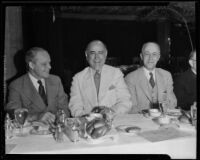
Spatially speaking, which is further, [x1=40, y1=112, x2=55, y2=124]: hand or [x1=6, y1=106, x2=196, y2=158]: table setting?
[x1=40, y1=112, x2=55, y2=124]: hand

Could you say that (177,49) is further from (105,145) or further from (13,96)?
(13,96)

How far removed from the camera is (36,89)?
82.7 inches

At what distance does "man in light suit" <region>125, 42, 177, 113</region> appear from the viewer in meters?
2.09

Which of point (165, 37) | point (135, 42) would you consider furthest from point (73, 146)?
point (165, 37)

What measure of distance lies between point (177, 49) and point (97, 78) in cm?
75

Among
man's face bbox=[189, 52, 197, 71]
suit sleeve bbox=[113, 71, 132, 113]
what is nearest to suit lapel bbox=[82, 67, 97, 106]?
suit sleeve bbox=[113, 71, 132, 113]

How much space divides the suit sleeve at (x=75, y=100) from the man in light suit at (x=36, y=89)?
81 millimetres

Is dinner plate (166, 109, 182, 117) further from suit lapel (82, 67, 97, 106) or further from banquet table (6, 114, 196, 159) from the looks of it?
suit lapel (82, 67, 97, 106)

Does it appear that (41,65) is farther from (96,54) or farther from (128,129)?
(128,129)

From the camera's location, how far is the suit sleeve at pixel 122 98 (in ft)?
7.20

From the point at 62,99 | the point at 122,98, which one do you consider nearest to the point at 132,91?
the point at 122,98

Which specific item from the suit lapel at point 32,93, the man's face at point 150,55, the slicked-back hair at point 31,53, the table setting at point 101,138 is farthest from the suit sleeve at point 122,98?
the slicked-back hair at point 31,53

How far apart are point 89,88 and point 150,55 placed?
0.61 m

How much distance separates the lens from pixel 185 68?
2020 mm
